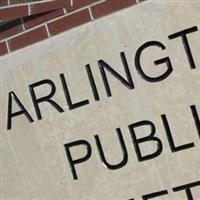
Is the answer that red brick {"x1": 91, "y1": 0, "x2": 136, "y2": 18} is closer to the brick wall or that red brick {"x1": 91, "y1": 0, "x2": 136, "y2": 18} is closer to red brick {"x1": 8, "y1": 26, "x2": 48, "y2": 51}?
the brick wall

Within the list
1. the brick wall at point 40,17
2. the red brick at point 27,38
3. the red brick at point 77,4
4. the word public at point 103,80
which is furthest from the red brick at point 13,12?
the word public at point 103,80

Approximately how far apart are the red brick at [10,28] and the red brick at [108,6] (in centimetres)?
44

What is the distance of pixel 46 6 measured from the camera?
15.4ft

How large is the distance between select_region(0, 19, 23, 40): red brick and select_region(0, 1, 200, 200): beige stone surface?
0.37ft

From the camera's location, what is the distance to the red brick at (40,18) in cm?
469

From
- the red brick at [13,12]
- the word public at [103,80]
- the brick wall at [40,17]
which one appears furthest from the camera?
the red brick at [13,12]

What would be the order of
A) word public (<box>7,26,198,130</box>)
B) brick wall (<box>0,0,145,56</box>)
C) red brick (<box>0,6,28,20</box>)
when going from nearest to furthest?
word public (<box>7,26,198,130</box>) → brick wall (<box>0,0,145,56</box>) → red brick (<box>0,6,28,20</box>)

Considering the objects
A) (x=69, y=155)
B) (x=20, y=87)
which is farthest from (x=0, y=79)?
(x=69, y=155)

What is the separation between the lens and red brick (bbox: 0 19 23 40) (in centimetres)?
477

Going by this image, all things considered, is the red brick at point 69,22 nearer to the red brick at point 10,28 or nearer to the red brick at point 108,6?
the red brick at point 108,6

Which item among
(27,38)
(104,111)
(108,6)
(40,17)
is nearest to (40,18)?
(40,17)

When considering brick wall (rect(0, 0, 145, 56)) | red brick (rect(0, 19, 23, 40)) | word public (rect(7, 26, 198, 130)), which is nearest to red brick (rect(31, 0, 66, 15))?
brick wall (rect(0, 0, 145, 56))

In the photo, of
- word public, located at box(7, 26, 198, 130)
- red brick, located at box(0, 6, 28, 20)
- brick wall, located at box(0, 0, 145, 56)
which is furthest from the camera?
red brick, located at box(0, 6, 28, 20)

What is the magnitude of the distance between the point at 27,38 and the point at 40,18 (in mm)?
131
